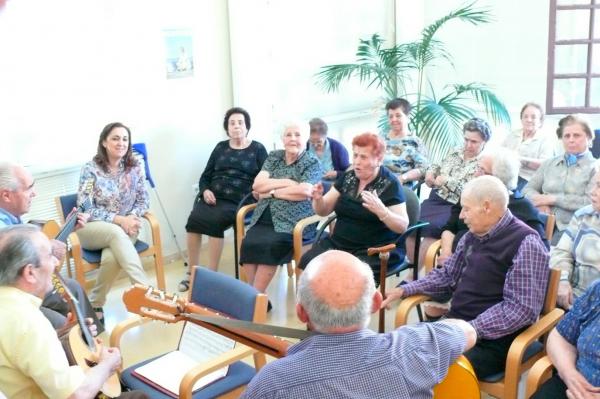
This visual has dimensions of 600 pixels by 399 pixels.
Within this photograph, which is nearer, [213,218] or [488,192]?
[488,192]

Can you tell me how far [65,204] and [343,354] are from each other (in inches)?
121

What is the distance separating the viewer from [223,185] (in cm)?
484

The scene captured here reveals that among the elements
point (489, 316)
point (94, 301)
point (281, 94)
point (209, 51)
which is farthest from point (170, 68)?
point (489, 316)

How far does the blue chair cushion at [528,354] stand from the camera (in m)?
2.55

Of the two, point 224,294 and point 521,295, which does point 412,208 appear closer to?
point 521,295

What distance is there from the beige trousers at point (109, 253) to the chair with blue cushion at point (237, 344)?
1.39 m

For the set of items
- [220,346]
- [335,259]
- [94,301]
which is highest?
[335,259]

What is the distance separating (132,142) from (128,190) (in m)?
0.55

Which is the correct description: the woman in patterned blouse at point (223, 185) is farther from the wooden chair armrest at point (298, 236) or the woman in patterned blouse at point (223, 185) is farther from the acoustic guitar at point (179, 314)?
the acoustic guitar at point (179, 314)

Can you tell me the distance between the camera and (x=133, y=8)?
470 cm

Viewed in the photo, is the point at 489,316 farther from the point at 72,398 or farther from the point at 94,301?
the point at 94,301

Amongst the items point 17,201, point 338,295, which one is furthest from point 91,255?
point 338,295

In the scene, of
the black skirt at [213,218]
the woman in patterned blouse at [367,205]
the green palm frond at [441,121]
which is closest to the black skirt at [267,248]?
the woman in patterned blouse at [367,205]

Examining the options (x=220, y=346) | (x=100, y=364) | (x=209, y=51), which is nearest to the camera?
(x=100, y=364)
